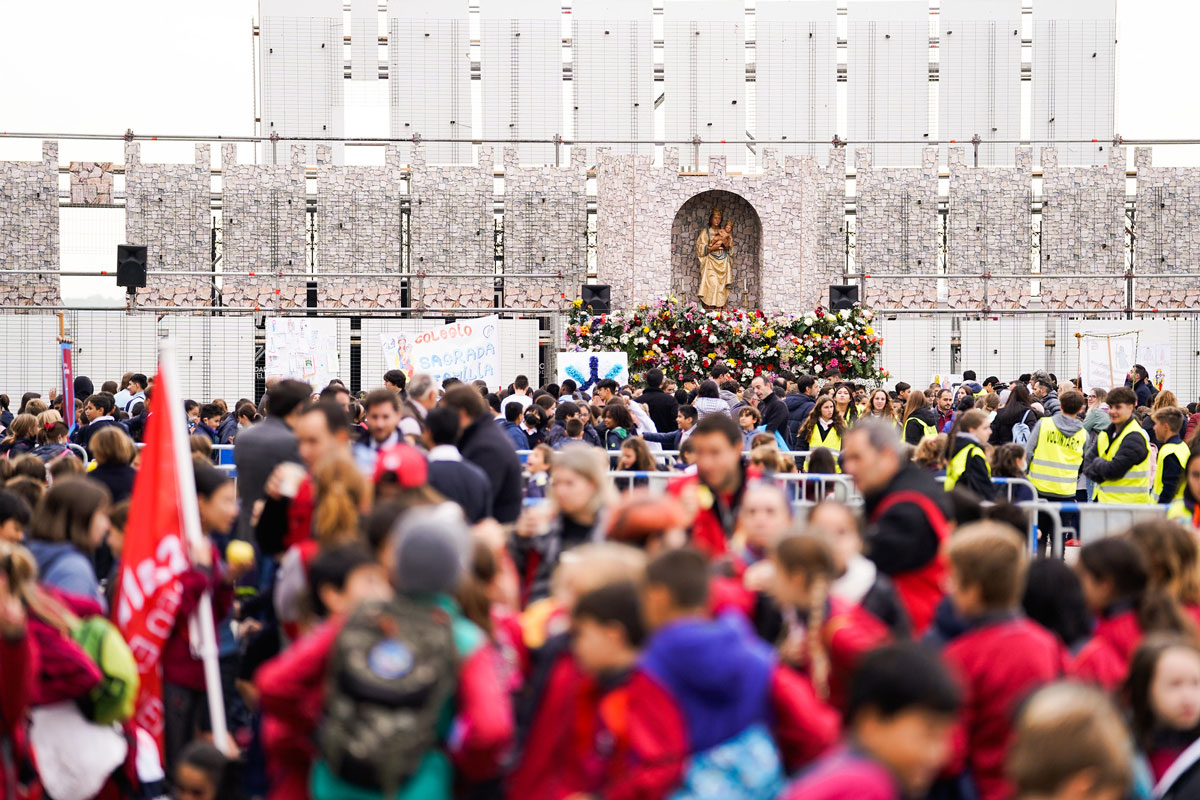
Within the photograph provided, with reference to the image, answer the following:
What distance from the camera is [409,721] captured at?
3627 mm

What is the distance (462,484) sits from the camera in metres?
6.32

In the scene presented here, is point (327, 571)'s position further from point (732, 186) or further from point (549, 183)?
point (549, 183)

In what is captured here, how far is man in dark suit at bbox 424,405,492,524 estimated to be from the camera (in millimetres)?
6297

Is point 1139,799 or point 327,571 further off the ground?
point 327,571

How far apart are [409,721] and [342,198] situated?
28.1m

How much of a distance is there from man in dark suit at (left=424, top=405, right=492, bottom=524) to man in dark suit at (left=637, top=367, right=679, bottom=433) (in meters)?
7.58

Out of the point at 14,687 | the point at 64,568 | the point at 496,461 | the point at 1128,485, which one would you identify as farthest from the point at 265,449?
the point at 1128,485

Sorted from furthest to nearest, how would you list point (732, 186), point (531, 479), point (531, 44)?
point (531, 44)
point (732, 186)
point (531, 479)

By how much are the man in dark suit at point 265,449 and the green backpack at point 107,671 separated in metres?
1.37

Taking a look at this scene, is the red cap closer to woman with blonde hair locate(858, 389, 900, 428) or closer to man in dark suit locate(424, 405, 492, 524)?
man in dark suit locate(424, 405, 492, 524)

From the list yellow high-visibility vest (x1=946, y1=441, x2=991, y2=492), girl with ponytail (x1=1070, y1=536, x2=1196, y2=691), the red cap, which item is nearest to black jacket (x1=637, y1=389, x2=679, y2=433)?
yellow high-visibility vest (x1=946, y1=441, x2=991, y2=492)

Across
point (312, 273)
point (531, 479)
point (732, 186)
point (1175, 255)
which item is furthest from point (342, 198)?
point (531, 479)

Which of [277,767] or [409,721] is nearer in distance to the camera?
Answer: [409,721]

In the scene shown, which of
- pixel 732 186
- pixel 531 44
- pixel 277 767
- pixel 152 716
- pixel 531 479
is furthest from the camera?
pixel 531 44
